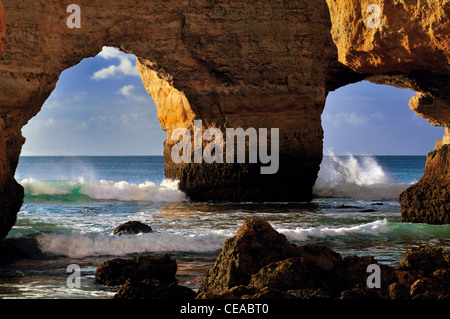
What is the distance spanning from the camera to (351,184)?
2583 centimetres

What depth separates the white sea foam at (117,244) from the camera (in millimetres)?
9000

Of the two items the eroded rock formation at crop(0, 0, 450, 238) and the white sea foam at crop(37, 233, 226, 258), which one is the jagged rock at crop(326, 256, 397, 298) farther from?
the eroded rock formation at crop(0, 0, 450, 238)

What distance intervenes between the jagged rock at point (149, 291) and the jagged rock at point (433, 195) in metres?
7.24

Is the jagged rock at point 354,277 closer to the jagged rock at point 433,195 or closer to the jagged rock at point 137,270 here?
the jagged rock at point 137,270

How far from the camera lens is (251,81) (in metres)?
17.3

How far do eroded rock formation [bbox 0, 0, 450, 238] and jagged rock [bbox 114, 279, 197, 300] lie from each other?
9.69 meters

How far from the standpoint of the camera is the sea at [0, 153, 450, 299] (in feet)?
23.8

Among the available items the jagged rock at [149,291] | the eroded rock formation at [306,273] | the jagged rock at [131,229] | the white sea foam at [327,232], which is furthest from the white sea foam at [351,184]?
the jagged rock at [149,291]

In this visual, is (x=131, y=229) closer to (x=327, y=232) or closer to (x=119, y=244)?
(x=119, y=244)

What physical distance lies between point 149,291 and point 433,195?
774cm

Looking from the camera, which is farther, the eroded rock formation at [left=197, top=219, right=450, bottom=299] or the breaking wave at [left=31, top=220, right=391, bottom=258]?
the breaking wave at [left=31, top=220, right=391, bottom=258]

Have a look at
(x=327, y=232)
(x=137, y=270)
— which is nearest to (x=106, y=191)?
(x=327, y=232)

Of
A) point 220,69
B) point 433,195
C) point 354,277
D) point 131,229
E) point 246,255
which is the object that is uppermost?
point 220,69

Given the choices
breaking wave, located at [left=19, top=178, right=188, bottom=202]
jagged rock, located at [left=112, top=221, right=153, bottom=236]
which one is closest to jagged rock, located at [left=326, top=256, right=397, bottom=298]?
jagged rock, located at [left=112, top=221, right=153, bottom=236]
